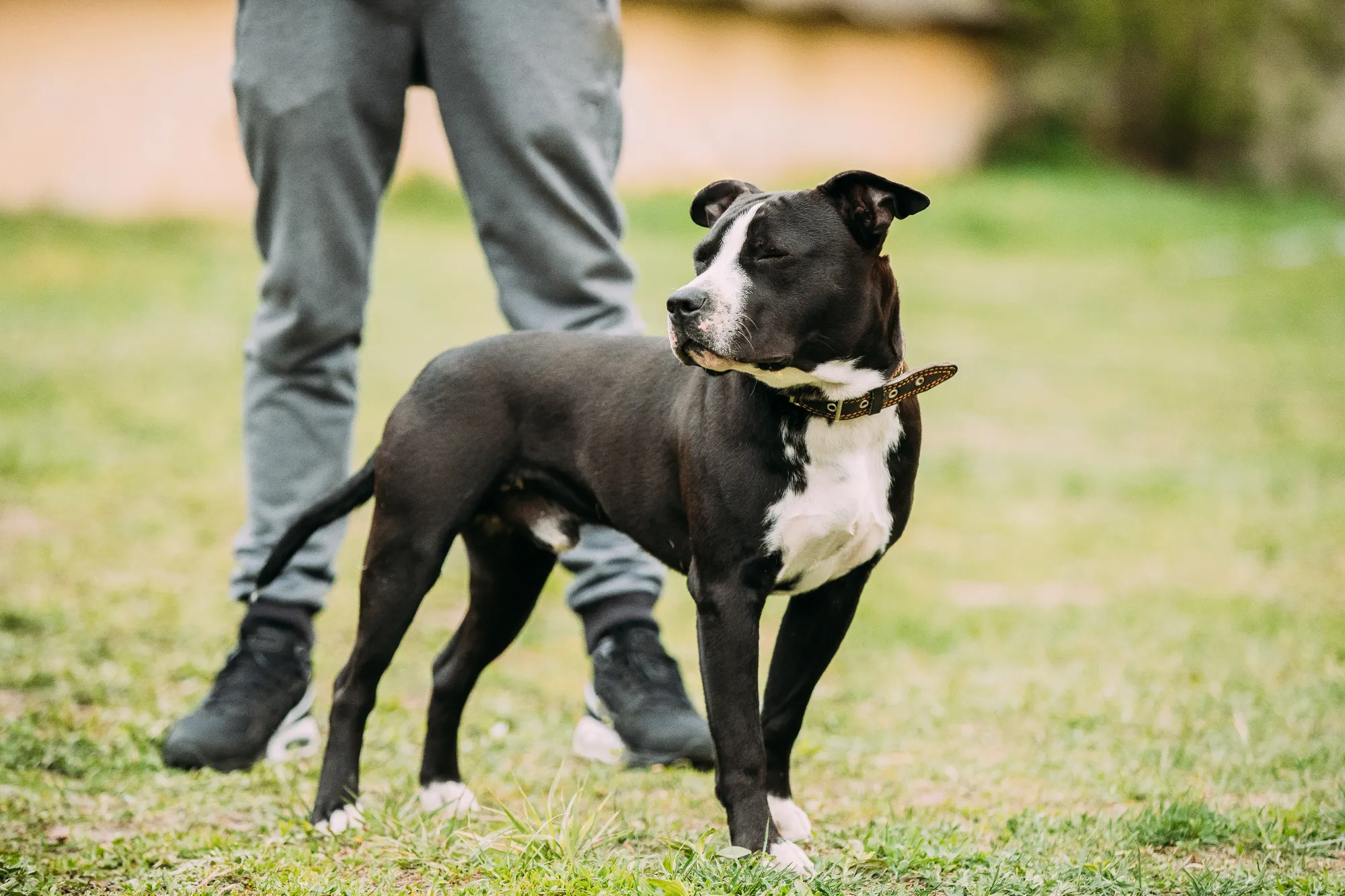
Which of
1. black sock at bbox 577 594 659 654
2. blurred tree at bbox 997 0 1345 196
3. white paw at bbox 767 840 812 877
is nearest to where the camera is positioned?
white paw at bbox 767 840 812 877

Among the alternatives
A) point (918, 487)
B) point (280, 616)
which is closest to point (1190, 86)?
point (918, 487)

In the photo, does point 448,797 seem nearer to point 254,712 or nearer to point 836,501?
point 254,712

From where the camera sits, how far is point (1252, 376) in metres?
10.1

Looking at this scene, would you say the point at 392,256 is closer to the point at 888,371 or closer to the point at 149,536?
the point at 149,536

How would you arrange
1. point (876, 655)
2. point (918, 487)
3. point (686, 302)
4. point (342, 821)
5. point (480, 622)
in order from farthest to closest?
point (918, 487) → point (876, 655) → point (480, 622) → point (342, 821) → point (686, 302)

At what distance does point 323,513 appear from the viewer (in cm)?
298

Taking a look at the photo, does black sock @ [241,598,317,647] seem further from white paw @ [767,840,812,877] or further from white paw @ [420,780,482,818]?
white paw @ [767,840,812,877]

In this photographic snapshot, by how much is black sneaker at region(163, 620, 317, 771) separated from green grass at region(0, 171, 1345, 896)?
76 millimetres

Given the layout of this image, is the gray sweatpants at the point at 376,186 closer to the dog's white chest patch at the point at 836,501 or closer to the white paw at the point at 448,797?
the white paw at the point at 448,797

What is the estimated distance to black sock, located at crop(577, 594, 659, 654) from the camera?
340cm

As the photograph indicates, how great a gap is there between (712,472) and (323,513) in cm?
94

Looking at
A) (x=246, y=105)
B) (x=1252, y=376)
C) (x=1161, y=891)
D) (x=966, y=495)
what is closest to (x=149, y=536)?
(x=246, y=105)

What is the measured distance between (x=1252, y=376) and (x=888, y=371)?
8466 mm

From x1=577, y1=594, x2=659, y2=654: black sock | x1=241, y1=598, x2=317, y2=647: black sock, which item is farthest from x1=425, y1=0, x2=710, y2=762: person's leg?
x1=241, y1=598, x2=317, y2=647: black sock
